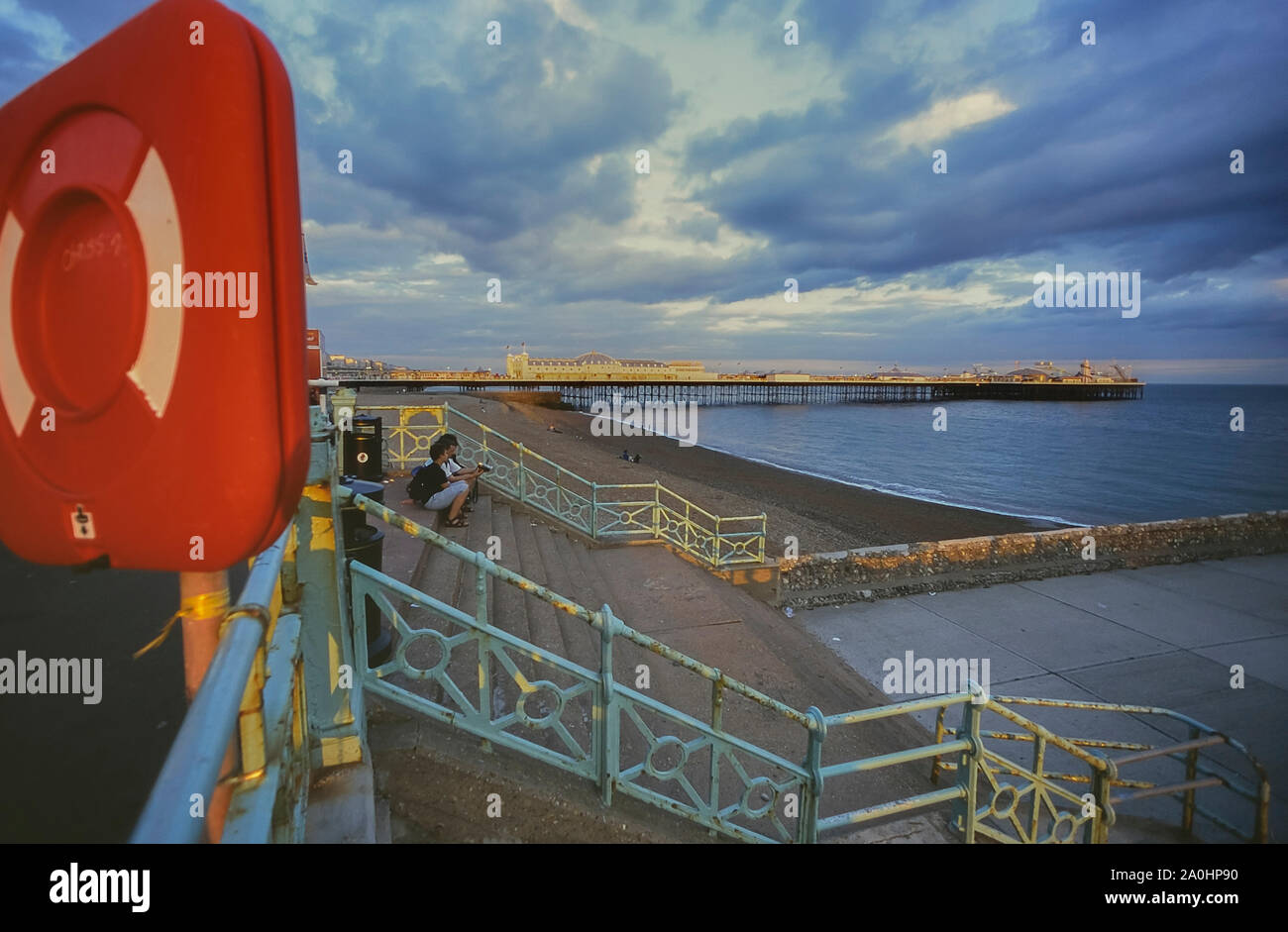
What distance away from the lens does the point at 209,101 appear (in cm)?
92

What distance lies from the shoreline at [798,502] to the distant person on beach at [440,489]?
30.7 ft

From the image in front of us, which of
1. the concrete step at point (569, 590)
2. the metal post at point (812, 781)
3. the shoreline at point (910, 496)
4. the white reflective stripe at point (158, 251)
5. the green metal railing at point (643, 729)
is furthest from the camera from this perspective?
the shoreline at point (910, 496)

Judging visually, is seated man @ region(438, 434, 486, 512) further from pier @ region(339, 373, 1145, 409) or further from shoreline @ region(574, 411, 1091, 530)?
pier @ region(339, 373, 1145, 409)

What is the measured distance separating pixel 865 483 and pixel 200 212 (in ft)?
130

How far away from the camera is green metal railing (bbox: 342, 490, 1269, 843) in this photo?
3510 mm

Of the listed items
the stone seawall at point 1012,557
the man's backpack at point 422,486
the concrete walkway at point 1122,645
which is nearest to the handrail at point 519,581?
the concrete walkway at point 1122,645

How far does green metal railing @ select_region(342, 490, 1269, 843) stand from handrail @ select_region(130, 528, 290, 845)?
6.27ft

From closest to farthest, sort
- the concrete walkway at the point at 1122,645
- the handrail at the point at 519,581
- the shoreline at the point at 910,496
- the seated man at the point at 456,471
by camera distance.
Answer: the handrail at the point at 519,581 < the concrete walkway at the point at 1122,645 < the seated man at the point at 456,471 < the shoreline at the point at 910,496

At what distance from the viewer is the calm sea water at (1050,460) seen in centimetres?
3272

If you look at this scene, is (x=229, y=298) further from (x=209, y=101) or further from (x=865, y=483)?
(x=865, y=483)

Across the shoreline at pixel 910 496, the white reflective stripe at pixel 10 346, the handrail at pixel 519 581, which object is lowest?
the shoreline at pixel 910 496

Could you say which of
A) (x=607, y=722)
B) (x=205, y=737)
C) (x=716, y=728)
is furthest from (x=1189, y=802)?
(x=205, y=737)

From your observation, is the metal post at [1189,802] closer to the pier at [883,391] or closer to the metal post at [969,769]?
the metal post at [969,769]
